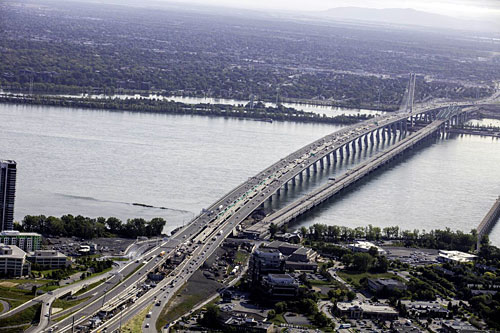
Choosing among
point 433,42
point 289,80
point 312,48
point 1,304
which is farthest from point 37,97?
point 433,42

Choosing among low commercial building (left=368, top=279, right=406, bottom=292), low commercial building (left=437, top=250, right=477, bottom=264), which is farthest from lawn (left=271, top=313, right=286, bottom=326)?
low commercial building (left=437, top=250, right=477, bottom=264)

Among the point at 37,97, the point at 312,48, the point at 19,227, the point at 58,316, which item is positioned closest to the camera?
the point at 58,316

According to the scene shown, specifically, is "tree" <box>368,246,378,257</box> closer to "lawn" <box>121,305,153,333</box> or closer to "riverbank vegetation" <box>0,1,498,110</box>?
"lawn" <box>121,305,153,333</box>

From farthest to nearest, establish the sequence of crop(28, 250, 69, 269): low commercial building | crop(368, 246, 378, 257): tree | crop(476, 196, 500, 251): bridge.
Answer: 1. crop(476, 196, 500, 251): bridge
2. crop(368, 246, 378, 257): tree
3. crop(28, 250, 69, 269): low commercial building

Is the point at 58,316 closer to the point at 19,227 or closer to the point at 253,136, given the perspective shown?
the point at 19,227

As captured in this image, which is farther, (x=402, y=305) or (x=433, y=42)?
(x=433, y=42)

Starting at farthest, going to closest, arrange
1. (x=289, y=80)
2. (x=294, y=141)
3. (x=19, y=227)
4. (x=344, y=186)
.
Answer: (x=289, y=80) < (x=294, y=141) < (x=344, y=186) < (x=19, y=227)
